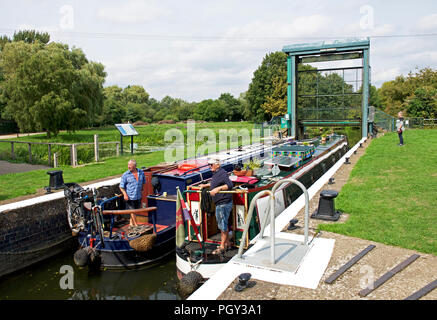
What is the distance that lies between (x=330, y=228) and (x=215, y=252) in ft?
7.18

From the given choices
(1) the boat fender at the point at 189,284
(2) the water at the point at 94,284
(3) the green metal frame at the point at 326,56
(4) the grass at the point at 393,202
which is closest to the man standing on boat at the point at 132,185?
(2) the water at the point at 94,284

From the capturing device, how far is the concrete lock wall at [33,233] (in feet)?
26.0

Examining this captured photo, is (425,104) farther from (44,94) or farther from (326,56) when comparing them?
(44,94)

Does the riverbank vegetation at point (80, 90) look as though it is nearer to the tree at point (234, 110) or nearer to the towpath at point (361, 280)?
the towpath at point (361, 280)

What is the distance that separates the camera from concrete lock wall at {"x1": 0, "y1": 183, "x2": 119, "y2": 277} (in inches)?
312

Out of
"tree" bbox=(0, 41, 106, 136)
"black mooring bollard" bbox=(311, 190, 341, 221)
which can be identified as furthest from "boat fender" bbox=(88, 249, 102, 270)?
"tree" bbox=(0, 41, 106, 136)

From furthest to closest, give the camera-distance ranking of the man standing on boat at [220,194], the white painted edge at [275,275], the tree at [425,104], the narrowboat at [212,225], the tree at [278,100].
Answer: the tree at [278,100], the tree at [425,104], the narrowboat at [212,225], the man standing on boat at [220,194], the white painted edge at [275,275]

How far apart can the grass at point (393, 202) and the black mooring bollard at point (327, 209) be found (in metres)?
0.31

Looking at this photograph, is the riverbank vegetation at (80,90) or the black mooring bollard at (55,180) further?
the riverbank vegetation at (80,90)

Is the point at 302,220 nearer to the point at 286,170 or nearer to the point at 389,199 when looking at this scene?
the point at 389,199

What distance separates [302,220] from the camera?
6.65 metres

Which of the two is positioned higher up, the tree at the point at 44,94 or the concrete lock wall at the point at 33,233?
the tree at the point at 44,94

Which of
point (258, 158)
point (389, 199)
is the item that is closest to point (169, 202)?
point (258, 158)

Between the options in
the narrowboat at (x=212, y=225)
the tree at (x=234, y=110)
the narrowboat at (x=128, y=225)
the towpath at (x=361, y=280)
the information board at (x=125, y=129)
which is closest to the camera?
the towpath at (x=361, y=280)
